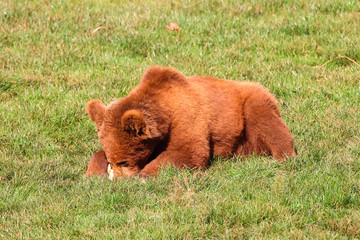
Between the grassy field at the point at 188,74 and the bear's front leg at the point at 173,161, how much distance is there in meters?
0.10

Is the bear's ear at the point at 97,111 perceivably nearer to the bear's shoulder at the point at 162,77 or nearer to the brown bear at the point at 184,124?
the brown bear at the point at 184,124

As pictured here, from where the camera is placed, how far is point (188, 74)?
26.2ft

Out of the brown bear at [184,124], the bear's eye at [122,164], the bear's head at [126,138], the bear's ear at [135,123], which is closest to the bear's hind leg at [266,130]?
the brown bear at [184,124]

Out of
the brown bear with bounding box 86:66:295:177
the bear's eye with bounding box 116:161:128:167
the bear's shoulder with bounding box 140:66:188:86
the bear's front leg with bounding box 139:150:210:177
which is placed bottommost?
the bear's eye with bounding box 116:161:128:167

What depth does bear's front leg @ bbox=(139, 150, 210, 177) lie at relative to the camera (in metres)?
5.27

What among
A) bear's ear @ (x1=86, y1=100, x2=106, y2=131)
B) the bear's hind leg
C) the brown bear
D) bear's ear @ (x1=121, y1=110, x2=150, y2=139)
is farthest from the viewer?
the bear's hind leg

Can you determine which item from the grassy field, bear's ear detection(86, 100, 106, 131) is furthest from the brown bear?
the grassy field

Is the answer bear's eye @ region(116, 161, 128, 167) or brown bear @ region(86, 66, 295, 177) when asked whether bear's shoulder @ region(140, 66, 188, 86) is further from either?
bear's eye @ region(116, 161, 128, 167)

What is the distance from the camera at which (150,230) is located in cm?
432

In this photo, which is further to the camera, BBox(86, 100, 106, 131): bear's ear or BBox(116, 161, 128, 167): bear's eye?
BBox(86, 100, 106, 131): bear's ear

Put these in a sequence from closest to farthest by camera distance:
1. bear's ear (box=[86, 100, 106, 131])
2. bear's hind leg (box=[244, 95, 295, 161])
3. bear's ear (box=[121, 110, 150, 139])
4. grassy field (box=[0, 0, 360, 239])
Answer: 1. grassy field (box=[0, 0, 360, 239])
2. bear's ear (box=[121, 110, 150, 139])
3. bear's ear (box=[86, 100, 106, 131])
4. bear's hind leg (box=[244, 95, 295, 161])

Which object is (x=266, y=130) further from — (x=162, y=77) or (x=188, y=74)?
(x=188, y=74)

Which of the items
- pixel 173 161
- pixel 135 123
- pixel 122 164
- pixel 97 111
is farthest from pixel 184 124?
pixel 97 111

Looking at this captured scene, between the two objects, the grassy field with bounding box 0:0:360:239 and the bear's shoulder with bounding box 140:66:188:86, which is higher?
the bear's shoulder with bounding box 140:66:188:86
